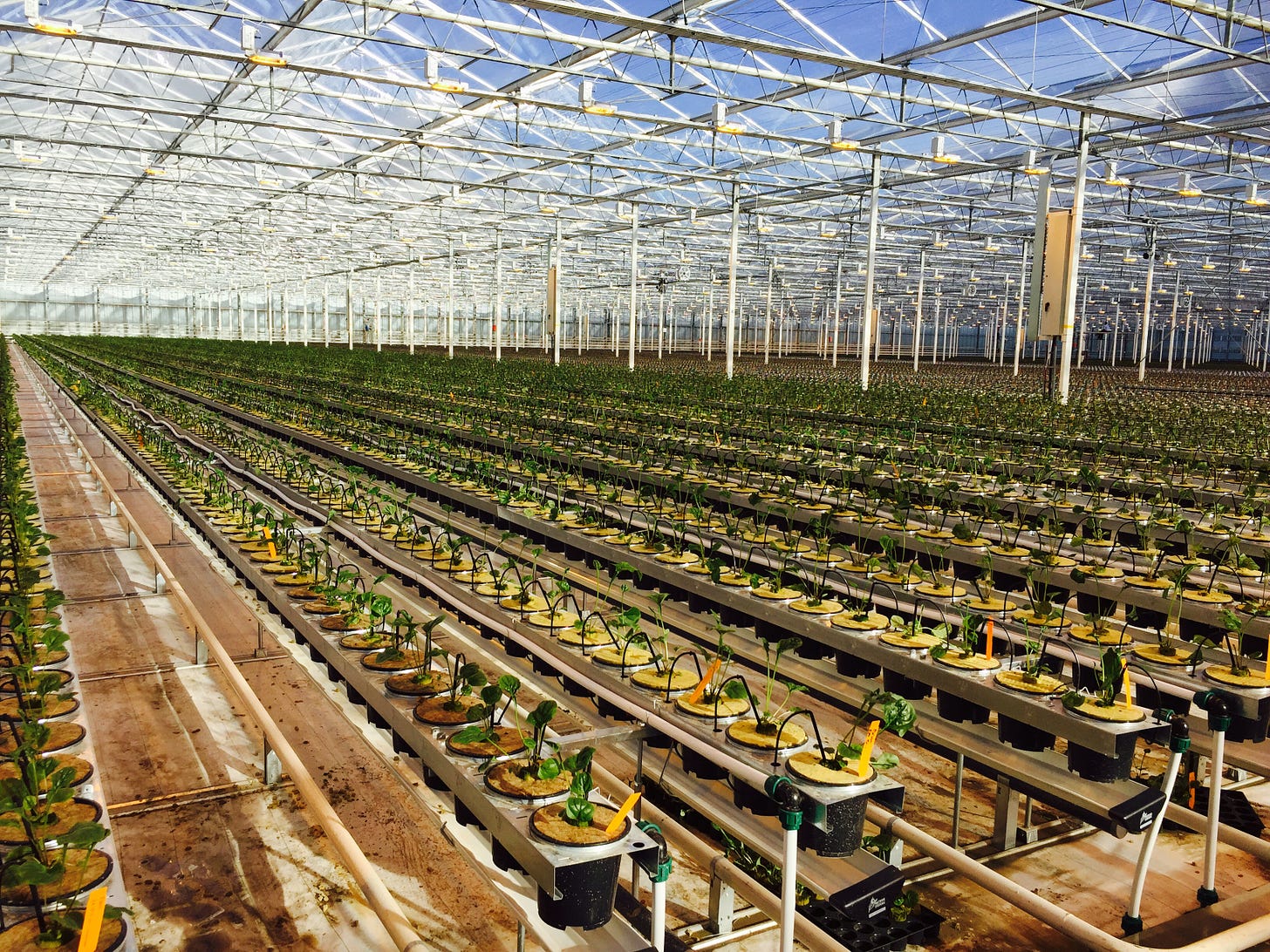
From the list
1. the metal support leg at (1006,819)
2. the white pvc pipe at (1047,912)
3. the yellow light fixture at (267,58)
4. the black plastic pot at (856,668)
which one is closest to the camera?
the white pvc pipe at (1047,912)

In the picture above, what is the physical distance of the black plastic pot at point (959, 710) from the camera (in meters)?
4.72

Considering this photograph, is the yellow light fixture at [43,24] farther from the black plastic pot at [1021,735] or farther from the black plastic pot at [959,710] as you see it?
the black plastic pot at [1021,735]

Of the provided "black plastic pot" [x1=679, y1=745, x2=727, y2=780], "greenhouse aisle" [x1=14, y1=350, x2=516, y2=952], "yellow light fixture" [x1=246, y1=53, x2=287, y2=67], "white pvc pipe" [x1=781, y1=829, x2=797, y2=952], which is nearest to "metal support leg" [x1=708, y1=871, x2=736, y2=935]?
"black plastic pot" [x1=679, y1=745, x2=727, y2=780]

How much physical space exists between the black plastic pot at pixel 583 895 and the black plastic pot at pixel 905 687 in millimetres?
2540

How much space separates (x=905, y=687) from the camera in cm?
511

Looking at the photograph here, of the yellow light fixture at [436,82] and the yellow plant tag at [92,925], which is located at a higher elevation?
the yellow light fixture at [436,82]

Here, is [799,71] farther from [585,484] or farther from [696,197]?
[696,197]

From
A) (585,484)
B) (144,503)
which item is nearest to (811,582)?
(585,484)

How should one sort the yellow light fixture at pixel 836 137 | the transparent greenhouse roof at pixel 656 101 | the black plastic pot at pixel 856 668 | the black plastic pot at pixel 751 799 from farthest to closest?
the yellow light fixture at pixel 836 137, the transparent greenhouse roof at pixel 656 101, the black plastic pot at pixel 856 668, the black plastic pot at pixel 751 799

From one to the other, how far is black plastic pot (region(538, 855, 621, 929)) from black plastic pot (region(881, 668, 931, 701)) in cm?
254

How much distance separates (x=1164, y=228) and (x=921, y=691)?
36.0 m

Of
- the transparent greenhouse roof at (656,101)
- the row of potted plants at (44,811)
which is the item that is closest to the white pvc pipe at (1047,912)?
the row of potted plants at (44,811)

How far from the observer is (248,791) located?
464 centimetres

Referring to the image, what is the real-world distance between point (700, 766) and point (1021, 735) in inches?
60.5
